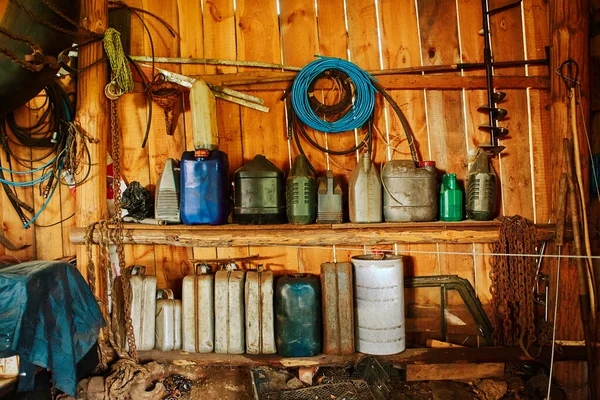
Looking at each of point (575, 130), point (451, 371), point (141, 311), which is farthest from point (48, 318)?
point (575, 130)

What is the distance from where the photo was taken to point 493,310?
3184 millimetres

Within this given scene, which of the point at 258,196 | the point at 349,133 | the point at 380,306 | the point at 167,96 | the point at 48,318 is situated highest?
the point at 167,96

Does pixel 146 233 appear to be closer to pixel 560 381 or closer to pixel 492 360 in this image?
pixel 492 360

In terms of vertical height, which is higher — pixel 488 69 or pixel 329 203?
pixel 488 69

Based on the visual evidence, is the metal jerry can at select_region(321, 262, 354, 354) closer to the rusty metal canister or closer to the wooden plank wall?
the wooden plank wall

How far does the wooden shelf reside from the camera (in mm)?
2984

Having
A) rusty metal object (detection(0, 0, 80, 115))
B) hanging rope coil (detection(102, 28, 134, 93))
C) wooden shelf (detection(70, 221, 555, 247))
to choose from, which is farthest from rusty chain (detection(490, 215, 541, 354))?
rusty metal object (detection(0, 0, 80, 115))

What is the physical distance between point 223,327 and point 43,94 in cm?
253

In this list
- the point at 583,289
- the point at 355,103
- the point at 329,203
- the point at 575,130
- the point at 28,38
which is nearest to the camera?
the point at 28,38

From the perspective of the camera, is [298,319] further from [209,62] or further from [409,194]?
[209,62]

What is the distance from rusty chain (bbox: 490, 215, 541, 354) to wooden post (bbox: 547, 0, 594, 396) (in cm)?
25

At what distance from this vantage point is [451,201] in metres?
3.04

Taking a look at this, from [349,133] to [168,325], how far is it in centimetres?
216

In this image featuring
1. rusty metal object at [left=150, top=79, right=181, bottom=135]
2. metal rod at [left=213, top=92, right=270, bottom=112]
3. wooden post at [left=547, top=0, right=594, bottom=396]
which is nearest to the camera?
wooden post at [left=547, top=0, right=594, bottom=396]
